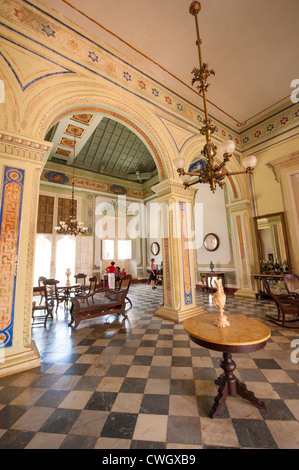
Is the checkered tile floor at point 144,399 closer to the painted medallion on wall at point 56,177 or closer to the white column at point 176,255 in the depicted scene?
the white column at point 176,255

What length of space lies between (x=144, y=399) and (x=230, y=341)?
3.81ft

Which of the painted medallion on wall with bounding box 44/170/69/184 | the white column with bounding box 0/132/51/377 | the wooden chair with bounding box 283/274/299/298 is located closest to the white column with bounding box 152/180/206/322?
the wooden chair with bounding box 283/274/299/298

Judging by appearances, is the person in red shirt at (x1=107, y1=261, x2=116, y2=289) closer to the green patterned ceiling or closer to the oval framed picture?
the oval framed picture

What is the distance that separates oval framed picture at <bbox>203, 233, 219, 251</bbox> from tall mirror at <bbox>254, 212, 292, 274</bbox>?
1953 mm

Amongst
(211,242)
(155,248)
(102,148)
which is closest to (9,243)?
(211,242)

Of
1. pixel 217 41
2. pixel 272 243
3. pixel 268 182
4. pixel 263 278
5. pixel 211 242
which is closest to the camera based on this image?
pixel 217 41

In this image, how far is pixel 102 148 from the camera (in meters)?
9.60

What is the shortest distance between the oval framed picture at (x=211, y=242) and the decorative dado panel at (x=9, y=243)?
7554 millimetres

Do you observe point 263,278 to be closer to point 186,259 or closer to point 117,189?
point 186,259

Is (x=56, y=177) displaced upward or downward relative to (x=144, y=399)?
upward

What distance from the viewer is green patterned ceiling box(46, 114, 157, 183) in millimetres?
7836

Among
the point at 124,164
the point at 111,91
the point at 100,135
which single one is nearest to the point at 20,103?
the point at 111,91
